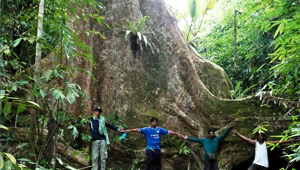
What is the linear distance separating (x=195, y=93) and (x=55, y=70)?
540cm

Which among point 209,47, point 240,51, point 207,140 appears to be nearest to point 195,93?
point 207,140

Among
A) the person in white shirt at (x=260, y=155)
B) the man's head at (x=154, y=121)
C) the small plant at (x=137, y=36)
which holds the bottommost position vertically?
the person in white shirt at (x=260, y=155)

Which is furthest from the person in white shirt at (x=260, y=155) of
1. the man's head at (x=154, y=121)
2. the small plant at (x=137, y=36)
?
the small plant at (x=137, y=36)

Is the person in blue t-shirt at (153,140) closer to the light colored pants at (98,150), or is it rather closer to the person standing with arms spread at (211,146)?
the person standing with arms spread at (211,146)

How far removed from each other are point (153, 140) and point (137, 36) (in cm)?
288

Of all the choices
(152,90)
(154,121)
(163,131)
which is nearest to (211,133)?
(163,131)

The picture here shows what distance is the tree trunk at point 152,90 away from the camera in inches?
274

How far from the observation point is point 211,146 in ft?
21.5

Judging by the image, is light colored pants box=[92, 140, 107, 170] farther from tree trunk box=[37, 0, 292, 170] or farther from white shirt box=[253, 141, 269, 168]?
white shirt box=[253, 141, 269, 168]

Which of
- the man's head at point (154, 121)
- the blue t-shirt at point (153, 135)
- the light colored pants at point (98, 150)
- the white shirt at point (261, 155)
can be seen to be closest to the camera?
the light colored pants at point (98, 150)

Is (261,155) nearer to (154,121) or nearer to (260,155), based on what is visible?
(260,155)

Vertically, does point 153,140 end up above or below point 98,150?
above

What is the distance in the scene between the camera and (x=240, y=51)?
12906mm

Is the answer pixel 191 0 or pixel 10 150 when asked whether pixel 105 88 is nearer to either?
pixel 10 150
